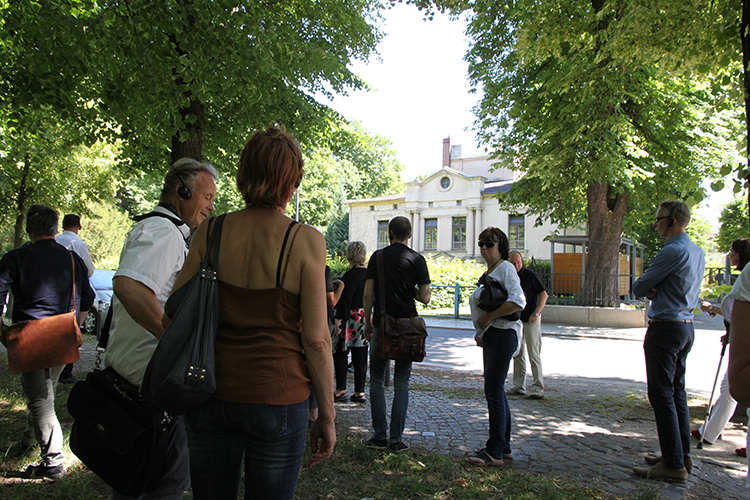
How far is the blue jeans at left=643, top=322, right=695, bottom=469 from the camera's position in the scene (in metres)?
3.85

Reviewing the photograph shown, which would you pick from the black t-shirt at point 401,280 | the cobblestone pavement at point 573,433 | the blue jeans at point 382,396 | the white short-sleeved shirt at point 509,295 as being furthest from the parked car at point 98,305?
the white short-sleeved shirt at point 509,295

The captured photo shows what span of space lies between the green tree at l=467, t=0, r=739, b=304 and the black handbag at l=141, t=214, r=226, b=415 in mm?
10011

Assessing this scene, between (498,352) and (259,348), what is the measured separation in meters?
2.91

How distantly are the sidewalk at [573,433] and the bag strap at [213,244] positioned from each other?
126 inches

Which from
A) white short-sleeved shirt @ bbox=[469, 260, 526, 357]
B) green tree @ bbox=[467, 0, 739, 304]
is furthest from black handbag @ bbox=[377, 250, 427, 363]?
green tree @ bbox=[467, 0, 739, 304]

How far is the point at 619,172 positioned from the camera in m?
14.1

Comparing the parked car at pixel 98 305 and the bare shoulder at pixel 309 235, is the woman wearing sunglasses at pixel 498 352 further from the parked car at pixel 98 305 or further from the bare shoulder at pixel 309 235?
the parked car at pixel 98 305

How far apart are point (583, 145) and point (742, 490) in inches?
491

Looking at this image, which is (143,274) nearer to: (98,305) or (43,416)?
(43,416)

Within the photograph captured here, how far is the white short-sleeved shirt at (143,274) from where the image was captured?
7.18ft

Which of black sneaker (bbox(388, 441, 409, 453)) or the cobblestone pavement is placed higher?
black sneaker (bbox(388, 441, 409, 453))

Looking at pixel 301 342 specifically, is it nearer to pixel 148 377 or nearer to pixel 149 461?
pixel 148 377

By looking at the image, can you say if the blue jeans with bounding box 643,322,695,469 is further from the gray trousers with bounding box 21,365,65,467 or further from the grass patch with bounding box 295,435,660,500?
the gray trousers with bounding box 21,365,65,467

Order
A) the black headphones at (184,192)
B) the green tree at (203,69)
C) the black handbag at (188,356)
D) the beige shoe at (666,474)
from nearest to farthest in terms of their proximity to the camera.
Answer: the black handbag at (188,356) < the black headphones at (184,192) < the beige shoe at (666,474) < the green tree at (203,69)
